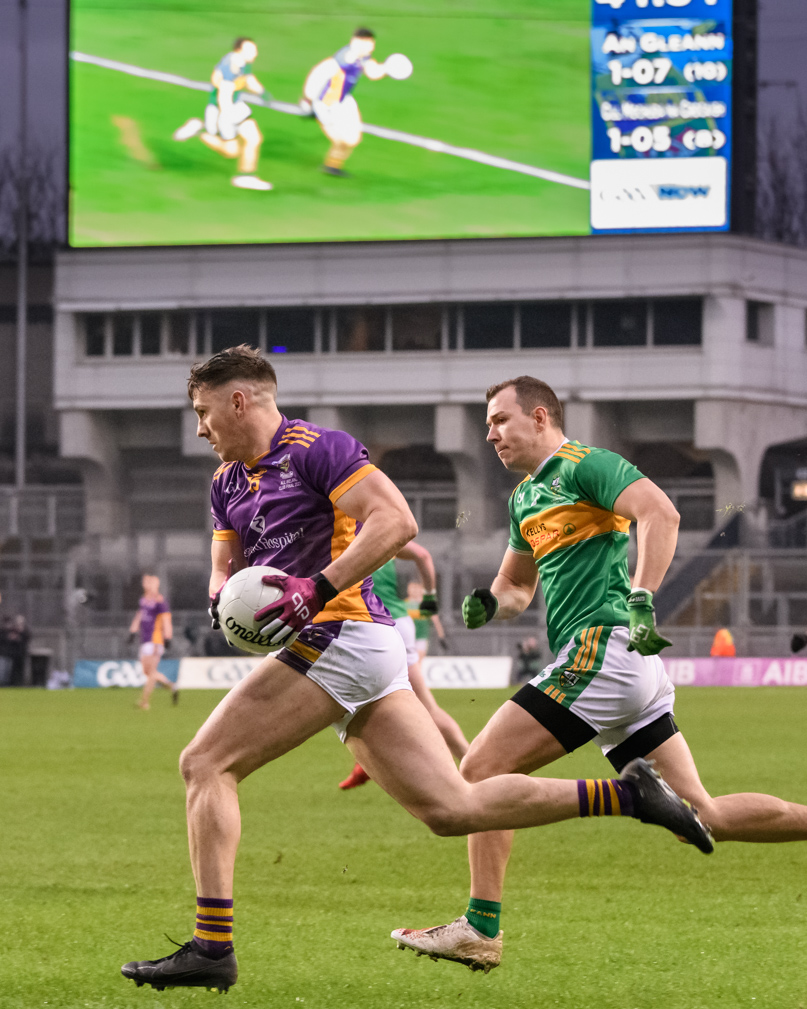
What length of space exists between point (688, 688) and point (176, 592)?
1499 cm

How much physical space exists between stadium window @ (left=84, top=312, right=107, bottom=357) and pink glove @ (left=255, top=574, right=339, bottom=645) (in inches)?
1675

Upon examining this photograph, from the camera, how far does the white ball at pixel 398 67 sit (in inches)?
1606

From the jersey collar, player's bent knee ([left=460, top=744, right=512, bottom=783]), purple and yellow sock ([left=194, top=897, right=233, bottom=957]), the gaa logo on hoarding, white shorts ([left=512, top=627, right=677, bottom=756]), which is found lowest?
the gaa logo on hoarding

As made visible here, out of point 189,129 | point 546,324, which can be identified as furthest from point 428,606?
point 546,324

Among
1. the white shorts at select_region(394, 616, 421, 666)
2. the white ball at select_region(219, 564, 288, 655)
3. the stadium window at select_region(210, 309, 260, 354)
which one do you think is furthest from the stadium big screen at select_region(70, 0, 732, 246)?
the white ball at select_region(219, 564, 288, 655)

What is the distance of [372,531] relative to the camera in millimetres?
5316

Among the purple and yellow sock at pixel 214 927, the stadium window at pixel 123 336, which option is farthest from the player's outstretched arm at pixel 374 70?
the purple and yellow sock at pixel 214 927

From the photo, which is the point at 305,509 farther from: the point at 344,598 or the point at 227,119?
the point at 227,119

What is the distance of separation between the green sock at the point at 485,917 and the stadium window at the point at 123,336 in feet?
137

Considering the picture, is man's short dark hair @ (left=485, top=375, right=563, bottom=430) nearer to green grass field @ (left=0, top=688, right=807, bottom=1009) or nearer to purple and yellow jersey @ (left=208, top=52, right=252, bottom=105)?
green grass field @ (left=0, top=688, right=807, bottom=1009)

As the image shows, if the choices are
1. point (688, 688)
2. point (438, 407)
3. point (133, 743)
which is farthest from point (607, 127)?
point (133, 743)

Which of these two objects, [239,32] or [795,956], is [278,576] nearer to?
[795,956]

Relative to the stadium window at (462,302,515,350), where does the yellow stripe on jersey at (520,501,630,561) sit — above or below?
below

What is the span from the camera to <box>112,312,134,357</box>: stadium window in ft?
153
